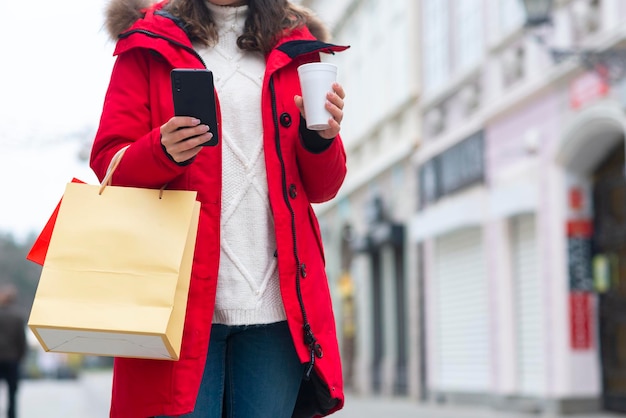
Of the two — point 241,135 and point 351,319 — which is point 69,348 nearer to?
point 241,135

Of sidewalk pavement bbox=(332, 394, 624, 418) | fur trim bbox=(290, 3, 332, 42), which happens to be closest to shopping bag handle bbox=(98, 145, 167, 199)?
fur trim bbox=(290, 3, 332, 42)

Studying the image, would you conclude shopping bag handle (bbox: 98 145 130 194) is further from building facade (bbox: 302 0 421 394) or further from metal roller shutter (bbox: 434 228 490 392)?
building facade (bbox: 302 0 421 394)

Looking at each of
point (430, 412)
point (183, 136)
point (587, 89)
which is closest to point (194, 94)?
point (183, 136)

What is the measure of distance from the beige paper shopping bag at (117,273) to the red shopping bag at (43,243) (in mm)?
65

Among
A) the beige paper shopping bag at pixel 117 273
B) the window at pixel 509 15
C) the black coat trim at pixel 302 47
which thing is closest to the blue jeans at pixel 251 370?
the beige paper shopping bag at pixel 117 273

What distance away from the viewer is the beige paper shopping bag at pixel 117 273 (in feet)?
8.21

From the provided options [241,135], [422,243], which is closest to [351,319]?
[422,243]

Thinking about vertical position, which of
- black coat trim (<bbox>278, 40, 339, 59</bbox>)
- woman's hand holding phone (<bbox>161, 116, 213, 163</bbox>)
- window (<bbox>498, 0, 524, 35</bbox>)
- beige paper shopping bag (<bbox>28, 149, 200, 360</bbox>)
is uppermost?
window (<bbox>498, 0, 524, 35</bbox>)

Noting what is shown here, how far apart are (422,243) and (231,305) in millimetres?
18205

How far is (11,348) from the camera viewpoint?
14695mm

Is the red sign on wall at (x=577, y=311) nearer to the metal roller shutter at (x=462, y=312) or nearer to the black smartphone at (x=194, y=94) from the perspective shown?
the metal roller shutter at (x=462, y=312)

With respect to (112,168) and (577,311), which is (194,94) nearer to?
(112,168)

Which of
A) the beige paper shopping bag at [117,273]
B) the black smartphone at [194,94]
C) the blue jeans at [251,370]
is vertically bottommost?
the blue jeans at [251,370]

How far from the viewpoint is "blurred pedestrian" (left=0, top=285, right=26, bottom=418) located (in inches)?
576
